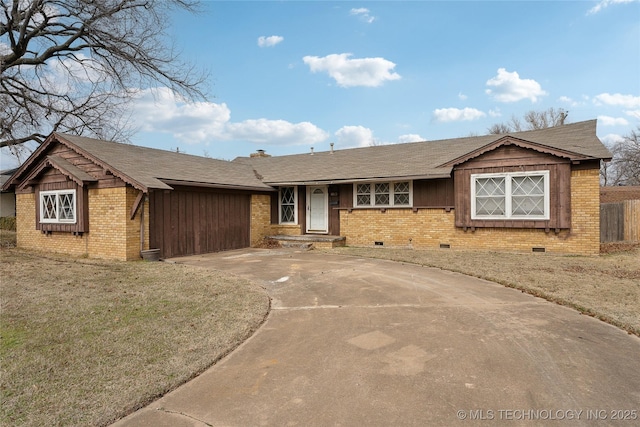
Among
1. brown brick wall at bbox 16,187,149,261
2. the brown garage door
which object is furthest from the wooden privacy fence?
brown brick wall at bbox 16,187,149,261

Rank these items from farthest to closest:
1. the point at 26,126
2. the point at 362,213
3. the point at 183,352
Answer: the point at 26,126 → the point at 362,213 → the point at 183,352

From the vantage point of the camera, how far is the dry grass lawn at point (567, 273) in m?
5.77

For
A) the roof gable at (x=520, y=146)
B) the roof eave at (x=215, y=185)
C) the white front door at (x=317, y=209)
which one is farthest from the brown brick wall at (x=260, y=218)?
the roof gable at (x=520, y=146)

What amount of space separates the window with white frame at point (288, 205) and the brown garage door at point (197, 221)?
182 centimetres

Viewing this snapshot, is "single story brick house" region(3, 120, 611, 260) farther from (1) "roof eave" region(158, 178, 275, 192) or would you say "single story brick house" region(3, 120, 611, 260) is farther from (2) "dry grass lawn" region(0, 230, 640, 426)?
(2) "dry grass lawn" region(0, 230, 640, 426)

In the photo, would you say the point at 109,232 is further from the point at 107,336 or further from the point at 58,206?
the point at 107,336

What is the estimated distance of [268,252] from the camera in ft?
44.1

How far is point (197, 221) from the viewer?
→ 13.1 m

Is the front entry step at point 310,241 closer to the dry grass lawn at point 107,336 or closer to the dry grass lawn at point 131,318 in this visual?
the dry grass lawn at point 131,318

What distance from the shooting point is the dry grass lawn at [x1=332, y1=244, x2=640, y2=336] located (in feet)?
18.9

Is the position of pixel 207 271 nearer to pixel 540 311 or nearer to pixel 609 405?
pixel 540 311

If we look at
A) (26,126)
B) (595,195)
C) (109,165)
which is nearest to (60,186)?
(109,165)

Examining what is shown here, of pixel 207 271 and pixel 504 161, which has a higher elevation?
pixel 504 161

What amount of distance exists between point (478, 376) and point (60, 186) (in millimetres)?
13965
